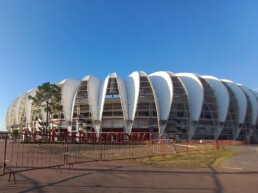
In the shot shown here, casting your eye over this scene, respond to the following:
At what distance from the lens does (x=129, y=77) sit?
91062 mm

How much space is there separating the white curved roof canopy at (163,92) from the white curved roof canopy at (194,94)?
13.9 ft

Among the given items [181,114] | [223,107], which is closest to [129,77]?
[181,114]

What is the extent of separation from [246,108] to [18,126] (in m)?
66.4

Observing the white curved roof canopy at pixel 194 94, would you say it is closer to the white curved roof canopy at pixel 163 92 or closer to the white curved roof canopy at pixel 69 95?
the white curved roof canopy at pixel 163 92

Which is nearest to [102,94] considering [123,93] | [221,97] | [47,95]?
[123,93]

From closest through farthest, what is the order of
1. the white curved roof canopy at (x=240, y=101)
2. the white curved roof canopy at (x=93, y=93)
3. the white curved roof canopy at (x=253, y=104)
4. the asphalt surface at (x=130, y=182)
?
the asphalt surface at (x=130, y=182), the white curved roof canopy at (x=93, y=93), the white curved roof canopy at (x=240, y=101), the white curved roof canopy at (x=253, y=104)

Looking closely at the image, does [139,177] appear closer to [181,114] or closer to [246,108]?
[181,114]

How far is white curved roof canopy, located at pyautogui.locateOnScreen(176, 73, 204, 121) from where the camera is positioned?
263 feet

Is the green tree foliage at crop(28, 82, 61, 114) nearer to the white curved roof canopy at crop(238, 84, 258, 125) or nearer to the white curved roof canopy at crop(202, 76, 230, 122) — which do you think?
the white curved roof canopy at crop(202, 76, 230, 122)

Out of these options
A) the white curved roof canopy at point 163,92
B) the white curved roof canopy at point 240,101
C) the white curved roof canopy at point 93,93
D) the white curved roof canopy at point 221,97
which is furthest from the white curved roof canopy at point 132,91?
the white curved roof canopy at point 240,101

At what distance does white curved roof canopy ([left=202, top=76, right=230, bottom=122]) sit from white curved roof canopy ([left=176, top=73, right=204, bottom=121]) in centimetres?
405

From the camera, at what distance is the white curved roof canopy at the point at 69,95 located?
81938 millimetres

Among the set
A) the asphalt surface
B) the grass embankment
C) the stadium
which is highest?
the stadium

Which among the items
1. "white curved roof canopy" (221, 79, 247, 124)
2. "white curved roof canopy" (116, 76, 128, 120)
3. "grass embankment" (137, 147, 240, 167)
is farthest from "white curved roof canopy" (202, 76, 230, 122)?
"grass embankment" (137, 147, 240, 167)
